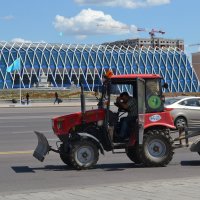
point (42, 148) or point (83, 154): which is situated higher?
point (42, 148)

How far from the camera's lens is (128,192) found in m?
8.27

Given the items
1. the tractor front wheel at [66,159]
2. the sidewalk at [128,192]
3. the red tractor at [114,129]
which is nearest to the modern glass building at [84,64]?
the tractor front wheel at [66,159]

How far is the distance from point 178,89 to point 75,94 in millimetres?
51585

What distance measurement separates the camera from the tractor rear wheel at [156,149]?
452 inches

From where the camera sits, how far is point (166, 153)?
11.5 m

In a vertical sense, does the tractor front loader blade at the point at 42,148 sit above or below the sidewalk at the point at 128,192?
above

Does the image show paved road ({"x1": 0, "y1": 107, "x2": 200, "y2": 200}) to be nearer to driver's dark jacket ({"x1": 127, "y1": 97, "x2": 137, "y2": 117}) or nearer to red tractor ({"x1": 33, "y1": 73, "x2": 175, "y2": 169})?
red tractor ({"x1": 33, "y1": 73, "x2": 175, "y2": 169})

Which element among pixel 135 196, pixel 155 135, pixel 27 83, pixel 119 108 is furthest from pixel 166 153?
pixel 27 83

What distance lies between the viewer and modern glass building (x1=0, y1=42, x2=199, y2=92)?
110 metres

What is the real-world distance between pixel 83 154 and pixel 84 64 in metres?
108

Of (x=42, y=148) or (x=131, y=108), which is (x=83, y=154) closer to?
(x=42, y=148)

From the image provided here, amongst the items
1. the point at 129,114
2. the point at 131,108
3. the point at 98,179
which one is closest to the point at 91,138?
the point at 129,114

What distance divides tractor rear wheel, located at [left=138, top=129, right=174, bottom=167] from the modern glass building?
9584 centimetres

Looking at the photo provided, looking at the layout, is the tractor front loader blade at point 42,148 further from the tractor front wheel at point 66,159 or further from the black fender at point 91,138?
the black fender at point 91,138
